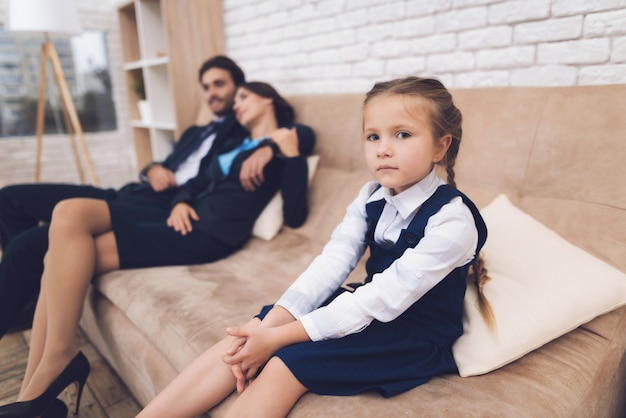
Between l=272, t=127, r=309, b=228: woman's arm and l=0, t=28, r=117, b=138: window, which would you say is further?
l=0, t=28, r=117, b=138: window

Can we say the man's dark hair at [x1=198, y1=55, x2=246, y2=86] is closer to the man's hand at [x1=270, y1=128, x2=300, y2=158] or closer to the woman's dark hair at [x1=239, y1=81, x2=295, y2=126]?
the woman's dark hair at [x1=239, y1=81, x2=295, y2=126]

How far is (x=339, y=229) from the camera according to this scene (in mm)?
1096

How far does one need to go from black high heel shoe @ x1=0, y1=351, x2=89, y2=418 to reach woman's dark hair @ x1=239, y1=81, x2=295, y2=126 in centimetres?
119

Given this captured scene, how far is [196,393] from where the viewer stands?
917 millimetres

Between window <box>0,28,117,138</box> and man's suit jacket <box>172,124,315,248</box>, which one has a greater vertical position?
window <box>0,28,117,138</box>

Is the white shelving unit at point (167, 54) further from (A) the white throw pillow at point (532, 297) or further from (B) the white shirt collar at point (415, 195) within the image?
(A) the white throw pillow at point (532, 297)

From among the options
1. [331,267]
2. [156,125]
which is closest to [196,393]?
[331,267]

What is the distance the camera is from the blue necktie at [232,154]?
73.5 inches

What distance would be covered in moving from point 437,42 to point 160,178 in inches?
52.5

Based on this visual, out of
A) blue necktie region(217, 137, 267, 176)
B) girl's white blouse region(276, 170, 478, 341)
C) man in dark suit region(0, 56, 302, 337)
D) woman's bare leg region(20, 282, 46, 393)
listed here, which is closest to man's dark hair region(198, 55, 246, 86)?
man in dark suit region(0, 56, 302, 337)

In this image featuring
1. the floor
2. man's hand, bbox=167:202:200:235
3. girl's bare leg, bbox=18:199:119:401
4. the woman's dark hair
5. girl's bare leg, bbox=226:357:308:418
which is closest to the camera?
girl's bare leg, bbox=226:357:308:418

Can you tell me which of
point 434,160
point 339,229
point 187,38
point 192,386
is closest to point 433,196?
point 434,160

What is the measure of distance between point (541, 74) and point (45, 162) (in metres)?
3.99

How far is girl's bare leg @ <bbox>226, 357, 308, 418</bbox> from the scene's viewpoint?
2.64 ft
